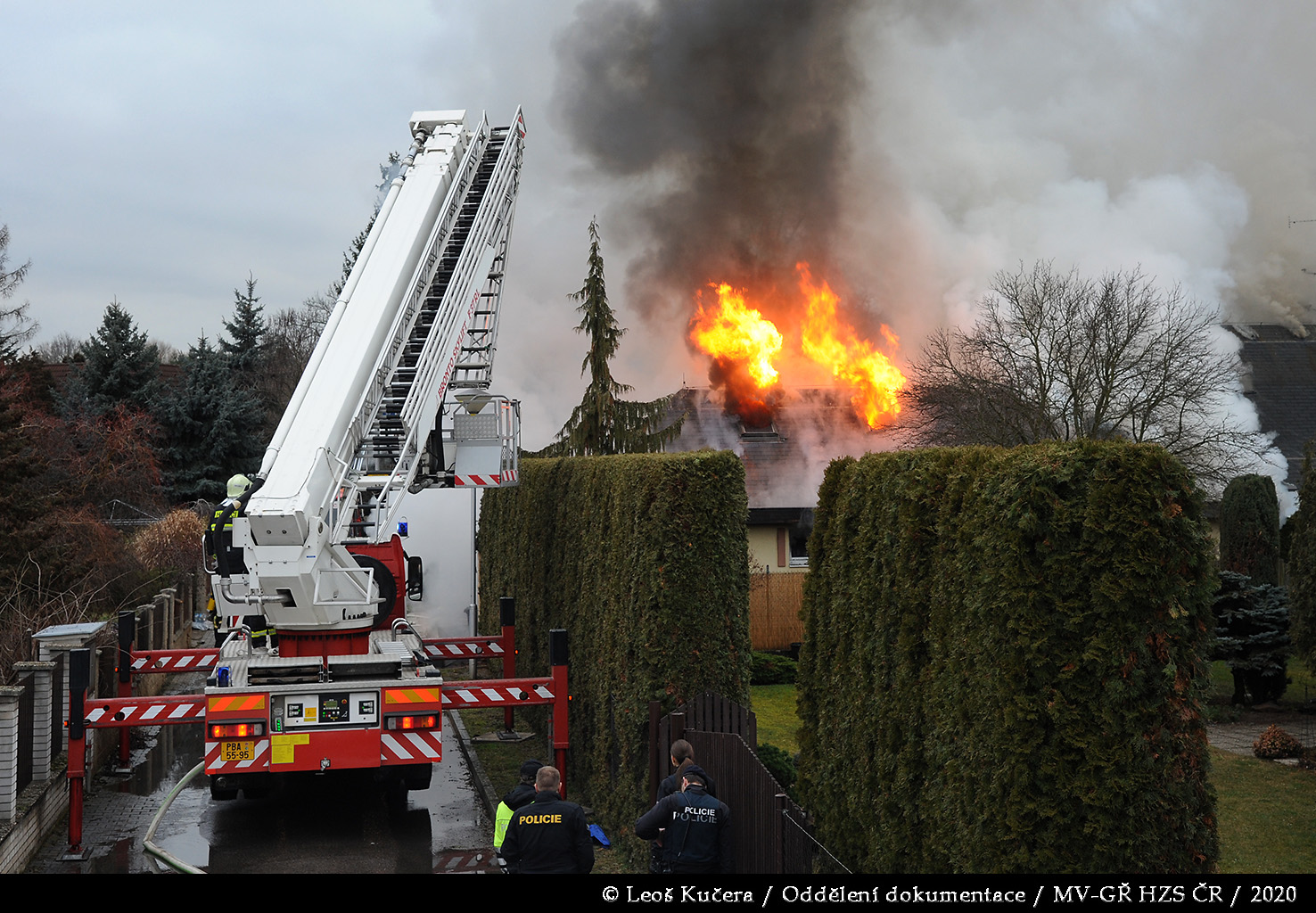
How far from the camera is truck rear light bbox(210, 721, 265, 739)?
29.3 feet

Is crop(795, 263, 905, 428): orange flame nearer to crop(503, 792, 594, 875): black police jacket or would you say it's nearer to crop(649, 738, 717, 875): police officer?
crop(649, 738, 717, 875): police officer

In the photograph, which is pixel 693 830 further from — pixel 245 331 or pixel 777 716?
pixel 245 331

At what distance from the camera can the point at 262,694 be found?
901 cm

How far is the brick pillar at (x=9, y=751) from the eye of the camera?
859 centimetres

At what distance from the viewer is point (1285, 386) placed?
3256 centimetres

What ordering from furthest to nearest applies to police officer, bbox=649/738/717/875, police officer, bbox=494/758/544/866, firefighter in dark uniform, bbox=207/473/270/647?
firefighter in dark uniform, bbox=207/473/270/647 < police officer, bbox=494/758/544/866 < police officer, bbox=649/738/717/875

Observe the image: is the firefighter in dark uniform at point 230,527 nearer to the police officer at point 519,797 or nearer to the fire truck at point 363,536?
the fire truck at point 363,536

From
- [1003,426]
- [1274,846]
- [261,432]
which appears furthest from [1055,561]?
[261,432]

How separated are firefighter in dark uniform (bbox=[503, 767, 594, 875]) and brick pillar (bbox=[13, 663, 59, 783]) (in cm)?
571

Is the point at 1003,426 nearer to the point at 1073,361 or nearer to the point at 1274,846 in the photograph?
the point at 1073,361

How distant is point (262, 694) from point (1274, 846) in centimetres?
911

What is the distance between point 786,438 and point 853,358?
2923 millimetres

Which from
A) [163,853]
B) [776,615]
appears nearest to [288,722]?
[163,853]

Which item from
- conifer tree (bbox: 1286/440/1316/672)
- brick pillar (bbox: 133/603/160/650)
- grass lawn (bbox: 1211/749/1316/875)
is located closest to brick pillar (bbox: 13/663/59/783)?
brick pillar (bbox: 133/603/160/650)
